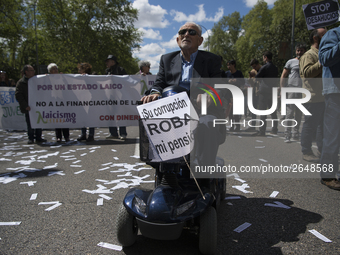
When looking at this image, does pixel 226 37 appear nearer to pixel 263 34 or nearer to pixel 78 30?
pixel 263 34

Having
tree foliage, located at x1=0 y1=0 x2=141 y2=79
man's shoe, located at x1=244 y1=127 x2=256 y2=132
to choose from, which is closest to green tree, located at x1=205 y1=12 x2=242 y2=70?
tree foliage, located at x1=0 y1=0 x2=141 y2=79

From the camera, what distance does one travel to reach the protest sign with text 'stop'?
649 centimetres

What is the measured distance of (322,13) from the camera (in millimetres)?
6773

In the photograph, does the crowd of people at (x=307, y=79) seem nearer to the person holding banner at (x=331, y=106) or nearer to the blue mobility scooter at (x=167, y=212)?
the person holding banner at (x=331, y=106)

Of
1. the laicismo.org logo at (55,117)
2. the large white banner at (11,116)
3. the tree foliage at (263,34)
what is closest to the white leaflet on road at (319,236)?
the laicismo.org logo at (55,117)

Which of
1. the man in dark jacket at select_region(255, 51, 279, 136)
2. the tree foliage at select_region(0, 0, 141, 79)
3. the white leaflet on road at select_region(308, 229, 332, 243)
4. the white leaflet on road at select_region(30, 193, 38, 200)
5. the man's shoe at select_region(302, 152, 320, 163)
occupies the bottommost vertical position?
the white leaflet on road at select_region(308, 229, 332, 243)

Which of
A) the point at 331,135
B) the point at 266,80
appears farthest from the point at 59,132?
the point at 331,135

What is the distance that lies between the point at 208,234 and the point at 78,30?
119 ft

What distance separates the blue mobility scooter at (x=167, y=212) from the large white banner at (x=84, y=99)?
613 cm

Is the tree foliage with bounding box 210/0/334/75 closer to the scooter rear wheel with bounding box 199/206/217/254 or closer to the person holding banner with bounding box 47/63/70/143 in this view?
the person holding banner with bounding box 47/63/70/143

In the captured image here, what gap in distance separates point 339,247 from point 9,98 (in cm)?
1086

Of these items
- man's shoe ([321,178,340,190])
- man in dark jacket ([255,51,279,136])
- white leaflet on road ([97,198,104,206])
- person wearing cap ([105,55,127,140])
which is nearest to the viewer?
white leaflet on road ([97,198,104,206])

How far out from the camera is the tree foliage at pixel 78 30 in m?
32.7

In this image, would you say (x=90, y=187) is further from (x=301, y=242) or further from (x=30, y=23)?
(x=30, y=23)
